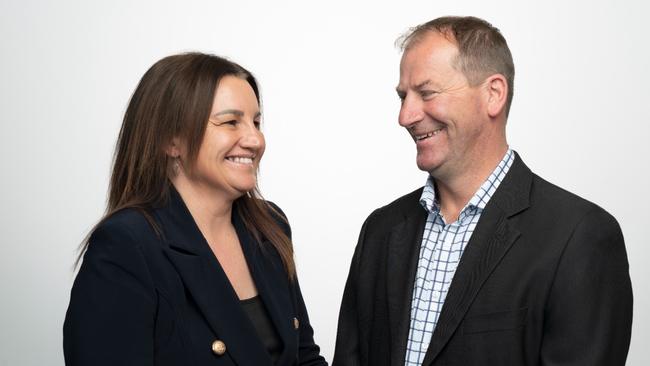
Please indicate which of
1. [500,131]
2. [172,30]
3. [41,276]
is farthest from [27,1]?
[500,131]

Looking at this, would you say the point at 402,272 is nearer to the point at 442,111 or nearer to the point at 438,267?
the point at 438,267

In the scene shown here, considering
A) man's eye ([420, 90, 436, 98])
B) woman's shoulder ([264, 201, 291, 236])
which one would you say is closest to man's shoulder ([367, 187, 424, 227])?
man's eye ([420, 90, 436, 98])

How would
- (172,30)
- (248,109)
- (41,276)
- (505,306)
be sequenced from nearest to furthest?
(505,306) < (248,109) < (41,276) < (172,30)

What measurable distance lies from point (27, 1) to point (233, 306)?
283 cm

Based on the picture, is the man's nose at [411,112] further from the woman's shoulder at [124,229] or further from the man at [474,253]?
the woman's shoulder at [124,229]

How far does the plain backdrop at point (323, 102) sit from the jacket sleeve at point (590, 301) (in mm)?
2686

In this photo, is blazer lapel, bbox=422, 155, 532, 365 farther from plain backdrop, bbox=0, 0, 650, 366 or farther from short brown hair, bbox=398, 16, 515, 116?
plain backdrop, bbox=0, 0, 650, 366

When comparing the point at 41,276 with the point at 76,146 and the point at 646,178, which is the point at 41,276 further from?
the point at 646,178

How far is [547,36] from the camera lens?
16.4 ft

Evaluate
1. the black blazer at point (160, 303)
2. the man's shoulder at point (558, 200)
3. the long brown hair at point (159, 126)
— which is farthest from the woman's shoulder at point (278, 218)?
the man's shoulder at point (558, 200)

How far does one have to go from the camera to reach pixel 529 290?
7.75 feet

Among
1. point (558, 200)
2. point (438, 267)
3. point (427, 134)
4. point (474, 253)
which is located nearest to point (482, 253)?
point (474, 253)

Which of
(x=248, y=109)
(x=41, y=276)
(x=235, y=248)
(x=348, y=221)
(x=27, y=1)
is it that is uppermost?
(x=27, y=1)

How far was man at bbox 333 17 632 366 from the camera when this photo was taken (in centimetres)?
232
